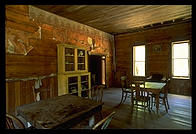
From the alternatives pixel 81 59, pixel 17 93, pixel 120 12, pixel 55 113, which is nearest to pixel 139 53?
pixel 120 12

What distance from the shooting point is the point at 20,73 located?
10.2 ft

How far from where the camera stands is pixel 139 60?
629 cm

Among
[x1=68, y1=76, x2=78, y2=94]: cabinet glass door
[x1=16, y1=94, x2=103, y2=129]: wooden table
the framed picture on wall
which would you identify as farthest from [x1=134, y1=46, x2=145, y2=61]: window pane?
[x1=16, y1=94, x2=103, y2=129]: wooden table

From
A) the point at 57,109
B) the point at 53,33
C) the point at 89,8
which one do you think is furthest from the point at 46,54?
the point at 57,109

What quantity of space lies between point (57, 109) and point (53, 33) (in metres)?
2.99

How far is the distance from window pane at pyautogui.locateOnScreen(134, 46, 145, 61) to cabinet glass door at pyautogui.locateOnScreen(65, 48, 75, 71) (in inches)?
148

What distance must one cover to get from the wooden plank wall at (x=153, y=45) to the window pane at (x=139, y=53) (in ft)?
0.90

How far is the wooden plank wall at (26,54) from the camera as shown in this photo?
2.93 meters

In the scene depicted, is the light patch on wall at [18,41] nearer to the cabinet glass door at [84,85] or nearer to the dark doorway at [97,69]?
the cabinet glass door at [84,85]

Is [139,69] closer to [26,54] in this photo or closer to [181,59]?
[181,59]

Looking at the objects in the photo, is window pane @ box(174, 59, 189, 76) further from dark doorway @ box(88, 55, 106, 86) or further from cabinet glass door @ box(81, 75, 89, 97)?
cabinet glass door @ box(81, 75, 89, 97)

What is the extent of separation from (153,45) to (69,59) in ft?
13.4

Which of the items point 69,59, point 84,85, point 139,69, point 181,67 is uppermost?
point 69,59
